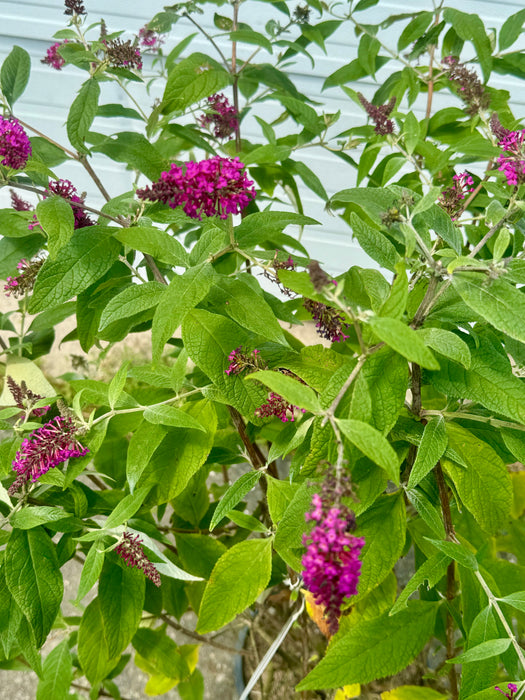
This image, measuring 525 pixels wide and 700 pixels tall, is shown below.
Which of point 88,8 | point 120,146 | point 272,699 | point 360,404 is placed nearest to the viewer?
point 360,404

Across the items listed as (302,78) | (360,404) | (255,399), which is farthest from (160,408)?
(302,78)

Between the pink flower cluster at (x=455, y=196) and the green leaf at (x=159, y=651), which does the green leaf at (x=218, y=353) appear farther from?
the green leaf at (x=159, y=651)

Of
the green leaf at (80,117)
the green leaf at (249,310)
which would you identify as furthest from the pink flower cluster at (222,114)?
Answer: the green leaf at (249,310)

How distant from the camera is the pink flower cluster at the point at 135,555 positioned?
0.42 meters

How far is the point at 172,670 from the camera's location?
0.70 m

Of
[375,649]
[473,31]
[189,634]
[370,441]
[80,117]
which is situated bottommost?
[189,634]

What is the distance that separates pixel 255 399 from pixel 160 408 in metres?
0.07

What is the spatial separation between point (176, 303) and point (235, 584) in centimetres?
23

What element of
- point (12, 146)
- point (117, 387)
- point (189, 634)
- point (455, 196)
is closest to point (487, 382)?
point (455, 196)

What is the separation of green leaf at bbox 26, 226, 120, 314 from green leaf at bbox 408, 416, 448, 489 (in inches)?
10.8

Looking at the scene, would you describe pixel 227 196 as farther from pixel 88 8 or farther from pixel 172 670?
pixel 88 8

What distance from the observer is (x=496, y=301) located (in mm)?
328

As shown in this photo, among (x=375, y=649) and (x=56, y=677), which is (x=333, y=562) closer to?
(x=375, y=649)

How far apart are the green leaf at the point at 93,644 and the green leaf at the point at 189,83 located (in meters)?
0.47
